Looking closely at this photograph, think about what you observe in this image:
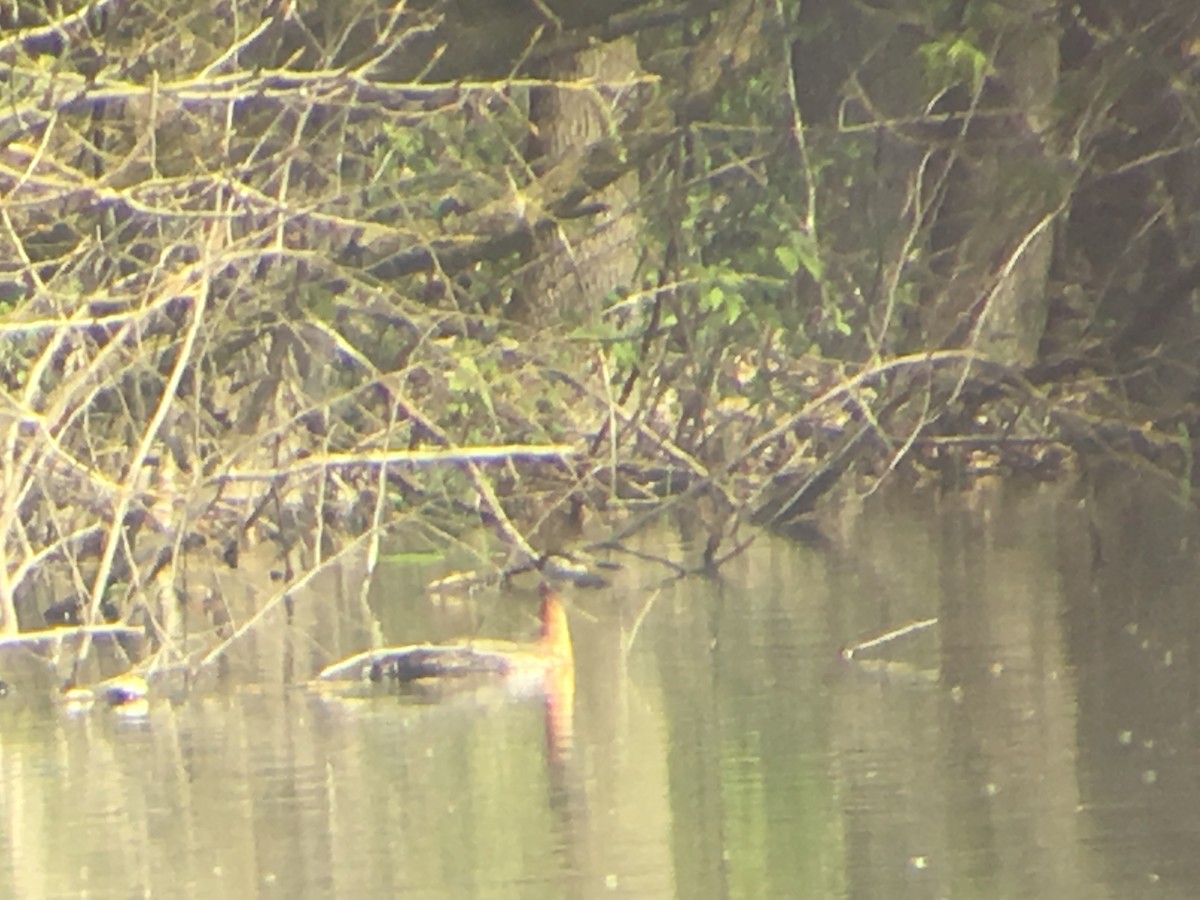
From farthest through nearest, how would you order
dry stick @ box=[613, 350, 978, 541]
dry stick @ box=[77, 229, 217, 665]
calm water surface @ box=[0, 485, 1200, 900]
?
dry stick @ box=[613, 350, 978, 541], dry stick @ box=[77, 229, 217, 665], calm water surface @ box=[0, 485, 1200, 900]

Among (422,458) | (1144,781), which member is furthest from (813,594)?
(1144,781)

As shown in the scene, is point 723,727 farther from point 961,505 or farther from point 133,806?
point 961,505

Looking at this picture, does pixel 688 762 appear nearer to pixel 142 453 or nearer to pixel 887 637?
pixel 887 637

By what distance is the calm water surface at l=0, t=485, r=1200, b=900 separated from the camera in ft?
15.6

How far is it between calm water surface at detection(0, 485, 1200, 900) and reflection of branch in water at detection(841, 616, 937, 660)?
3 cm

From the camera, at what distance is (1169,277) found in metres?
10.0

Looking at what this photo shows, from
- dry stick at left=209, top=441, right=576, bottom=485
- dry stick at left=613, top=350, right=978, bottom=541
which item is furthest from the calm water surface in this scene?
dry stick at left=209, top=441, right=576, bottom=485

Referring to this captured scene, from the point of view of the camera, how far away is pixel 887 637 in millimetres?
7160

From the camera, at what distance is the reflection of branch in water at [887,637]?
706cm

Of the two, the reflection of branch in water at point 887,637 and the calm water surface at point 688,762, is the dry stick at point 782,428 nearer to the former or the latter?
the calm water surface at point 688,762

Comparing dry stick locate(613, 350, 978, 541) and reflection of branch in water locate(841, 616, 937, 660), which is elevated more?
dry stick locate(613, 350, 978, 541)

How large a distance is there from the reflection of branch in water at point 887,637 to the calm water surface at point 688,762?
29 millimetres

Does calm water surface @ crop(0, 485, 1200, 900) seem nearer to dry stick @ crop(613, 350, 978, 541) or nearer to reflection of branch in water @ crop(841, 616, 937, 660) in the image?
reflection of branch in water @ crop(841, 616, 937, 660)

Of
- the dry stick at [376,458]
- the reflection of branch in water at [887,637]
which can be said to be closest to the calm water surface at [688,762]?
the reflection of branch in water at [887,637]
